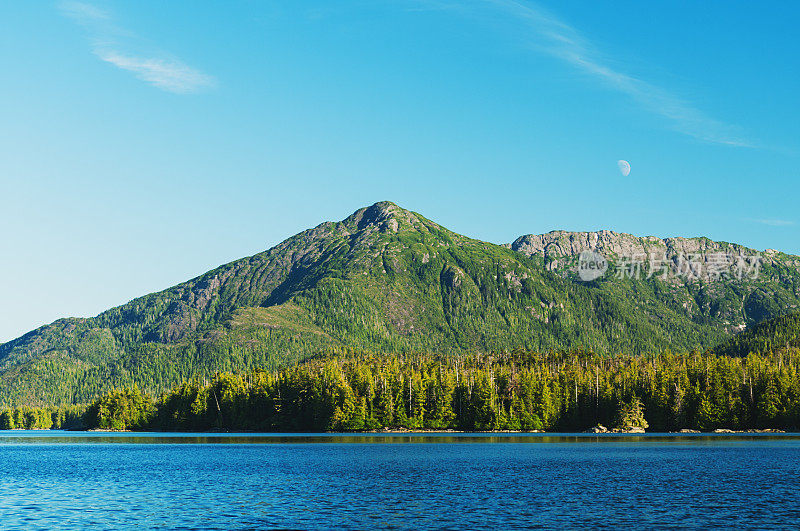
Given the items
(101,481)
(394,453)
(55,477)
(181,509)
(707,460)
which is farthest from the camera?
(394,453)

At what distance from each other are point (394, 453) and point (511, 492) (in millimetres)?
68605

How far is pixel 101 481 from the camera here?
328 feet

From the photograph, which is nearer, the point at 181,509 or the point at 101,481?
the point at 181,509

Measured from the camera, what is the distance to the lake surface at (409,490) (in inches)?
2562

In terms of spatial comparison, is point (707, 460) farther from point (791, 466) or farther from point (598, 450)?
point (598, 450)

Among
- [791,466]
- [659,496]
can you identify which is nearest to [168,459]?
[659,496]

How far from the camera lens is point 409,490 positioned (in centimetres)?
Answer: 8650

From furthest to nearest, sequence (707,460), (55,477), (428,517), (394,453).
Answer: (394,453) < (707,460) < (55,477) < (428,517)

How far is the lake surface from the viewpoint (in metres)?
65.1

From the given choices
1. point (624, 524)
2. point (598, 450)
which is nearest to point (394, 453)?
point (598, 450)

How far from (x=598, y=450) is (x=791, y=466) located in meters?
46.5

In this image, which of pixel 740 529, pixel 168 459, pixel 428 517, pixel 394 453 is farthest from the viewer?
pixel 394 453

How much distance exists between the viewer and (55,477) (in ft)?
349

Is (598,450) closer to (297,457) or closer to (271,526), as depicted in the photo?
(297,457)
